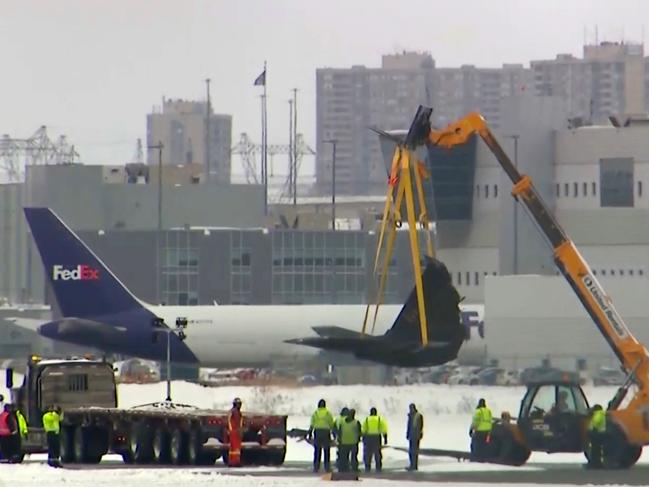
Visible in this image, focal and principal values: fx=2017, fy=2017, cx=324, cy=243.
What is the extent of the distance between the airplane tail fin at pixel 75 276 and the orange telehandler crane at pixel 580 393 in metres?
45.3

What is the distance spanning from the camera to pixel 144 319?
98.4 meters

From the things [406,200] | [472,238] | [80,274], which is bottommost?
[80,274]

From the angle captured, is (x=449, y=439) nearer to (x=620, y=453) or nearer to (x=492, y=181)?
(x=620, y=453)

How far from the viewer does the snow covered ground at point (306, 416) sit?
46938 millimetres

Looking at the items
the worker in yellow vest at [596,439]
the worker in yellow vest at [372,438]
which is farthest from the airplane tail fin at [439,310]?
the worker in yellow vest at [596,439]

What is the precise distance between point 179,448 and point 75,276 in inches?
1936

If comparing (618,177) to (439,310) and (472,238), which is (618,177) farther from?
(439,310)

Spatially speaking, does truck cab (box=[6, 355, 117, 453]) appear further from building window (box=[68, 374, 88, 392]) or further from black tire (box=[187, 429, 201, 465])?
black tire (box=[187, 429, 201, 465])

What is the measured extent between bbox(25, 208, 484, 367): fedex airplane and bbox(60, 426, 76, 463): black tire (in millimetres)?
42311

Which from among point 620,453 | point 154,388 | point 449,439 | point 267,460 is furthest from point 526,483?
point 154,388

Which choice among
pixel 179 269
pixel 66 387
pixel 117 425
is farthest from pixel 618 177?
pixel 117 425

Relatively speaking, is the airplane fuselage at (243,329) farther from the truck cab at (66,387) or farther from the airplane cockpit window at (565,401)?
the airplane cockpit window at (565,401)

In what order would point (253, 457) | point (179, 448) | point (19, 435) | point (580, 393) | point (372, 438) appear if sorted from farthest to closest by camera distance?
point (19, 435)
point (253, 457)
point (179, 448)
point (372, 438)
point (580, 393)

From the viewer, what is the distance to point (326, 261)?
16738 cm
